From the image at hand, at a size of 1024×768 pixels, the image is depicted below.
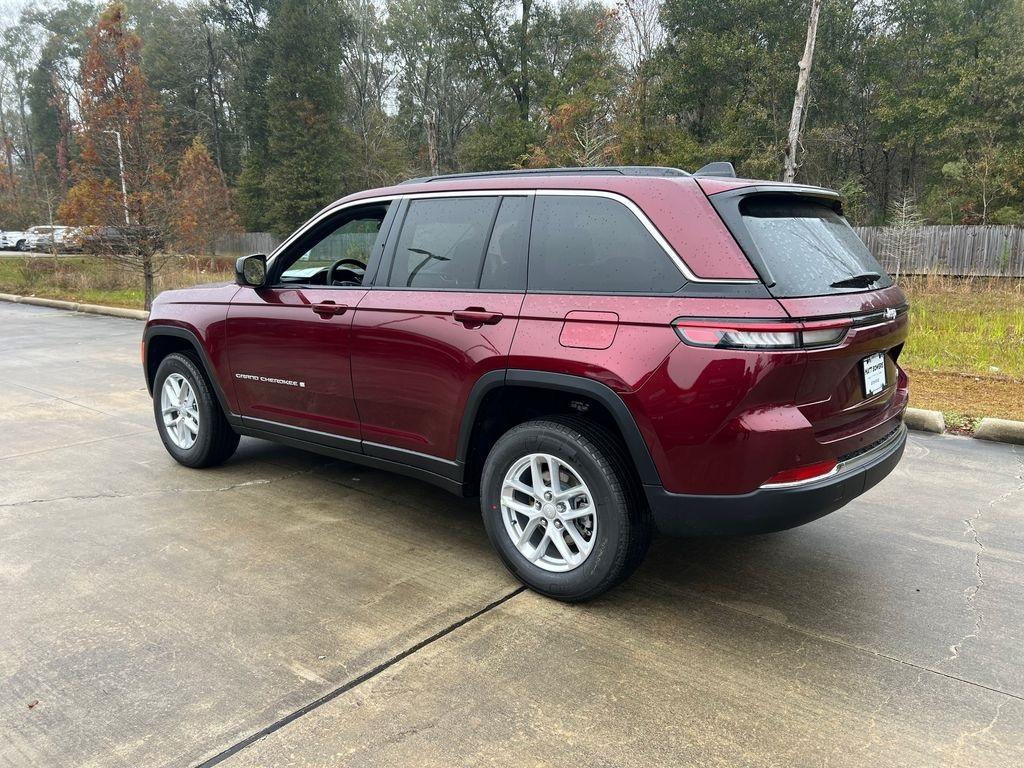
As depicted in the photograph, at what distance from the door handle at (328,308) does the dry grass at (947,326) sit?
5.22 m

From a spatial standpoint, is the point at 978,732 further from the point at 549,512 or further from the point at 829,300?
the point at 549,512

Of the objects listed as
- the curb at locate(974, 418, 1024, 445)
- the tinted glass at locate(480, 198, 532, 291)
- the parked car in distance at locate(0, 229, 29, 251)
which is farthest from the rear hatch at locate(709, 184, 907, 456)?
the parked car in distance at locate(0, 229, 29, 251)

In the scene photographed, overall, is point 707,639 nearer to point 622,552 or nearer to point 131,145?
point 622,552

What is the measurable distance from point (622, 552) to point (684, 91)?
31650 millimetres

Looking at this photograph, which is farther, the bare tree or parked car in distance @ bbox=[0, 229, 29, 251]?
parked car in distance @ bbox=[0, 229, 29, 251]

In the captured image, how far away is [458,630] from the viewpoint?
10.2 ft

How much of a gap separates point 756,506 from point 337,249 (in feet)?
9.95

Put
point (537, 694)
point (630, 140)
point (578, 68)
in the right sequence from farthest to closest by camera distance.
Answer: point (578, 68) < point (630, 140) < point (537, 694)

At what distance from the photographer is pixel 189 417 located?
5.25 metres

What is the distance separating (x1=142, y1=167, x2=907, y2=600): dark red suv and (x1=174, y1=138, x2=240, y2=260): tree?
1423cm

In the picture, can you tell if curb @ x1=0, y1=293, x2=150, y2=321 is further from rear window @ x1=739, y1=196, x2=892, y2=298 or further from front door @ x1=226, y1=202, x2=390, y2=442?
rear window @ x1=739, y1=196, x2=892, y2=298

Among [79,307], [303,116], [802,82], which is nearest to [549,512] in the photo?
[79,307]

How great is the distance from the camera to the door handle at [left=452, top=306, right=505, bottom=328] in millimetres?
3418

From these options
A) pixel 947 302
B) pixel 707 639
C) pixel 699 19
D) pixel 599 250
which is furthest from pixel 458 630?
pixel 699 19
